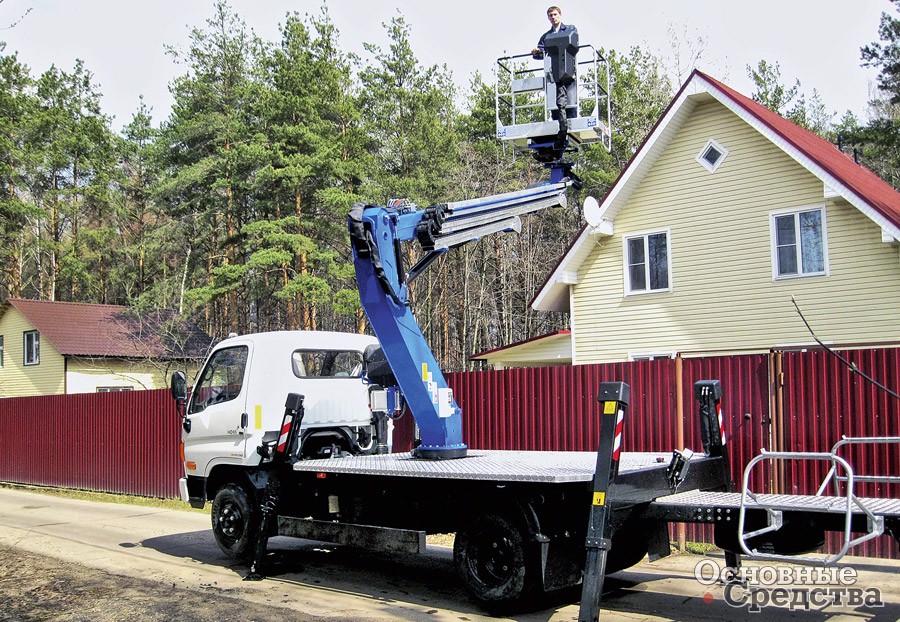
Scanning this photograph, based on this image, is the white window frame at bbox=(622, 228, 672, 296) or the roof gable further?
the white window frame at bbox=(622, 228, 672, 296)

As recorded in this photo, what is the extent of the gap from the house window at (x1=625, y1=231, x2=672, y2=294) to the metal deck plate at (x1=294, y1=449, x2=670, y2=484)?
33.9ft

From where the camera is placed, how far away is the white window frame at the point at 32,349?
36.6 metres

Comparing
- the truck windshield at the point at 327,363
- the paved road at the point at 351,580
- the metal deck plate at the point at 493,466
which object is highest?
the truck windshield at the point at 327,363

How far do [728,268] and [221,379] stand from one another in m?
11.6

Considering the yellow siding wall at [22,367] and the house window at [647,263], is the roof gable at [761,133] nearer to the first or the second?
the house window at [647,263]

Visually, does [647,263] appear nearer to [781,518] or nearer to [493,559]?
[493,559]

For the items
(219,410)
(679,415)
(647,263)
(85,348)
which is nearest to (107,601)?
(219,410)

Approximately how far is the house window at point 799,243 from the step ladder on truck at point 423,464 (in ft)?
22.4

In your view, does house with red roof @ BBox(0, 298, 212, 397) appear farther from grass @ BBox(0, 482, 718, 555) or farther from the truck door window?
the truck door window

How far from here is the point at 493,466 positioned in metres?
7.98

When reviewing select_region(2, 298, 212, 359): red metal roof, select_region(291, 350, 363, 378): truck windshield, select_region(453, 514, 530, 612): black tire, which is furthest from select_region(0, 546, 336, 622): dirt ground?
select_region(2, 298, 212, 359): red metal roof

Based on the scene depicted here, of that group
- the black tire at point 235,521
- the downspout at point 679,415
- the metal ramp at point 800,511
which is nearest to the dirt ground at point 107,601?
the black tire at point 235,521

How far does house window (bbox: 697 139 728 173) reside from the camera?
18125 mm

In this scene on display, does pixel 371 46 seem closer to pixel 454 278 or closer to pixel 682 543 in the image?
pixel 454 278
